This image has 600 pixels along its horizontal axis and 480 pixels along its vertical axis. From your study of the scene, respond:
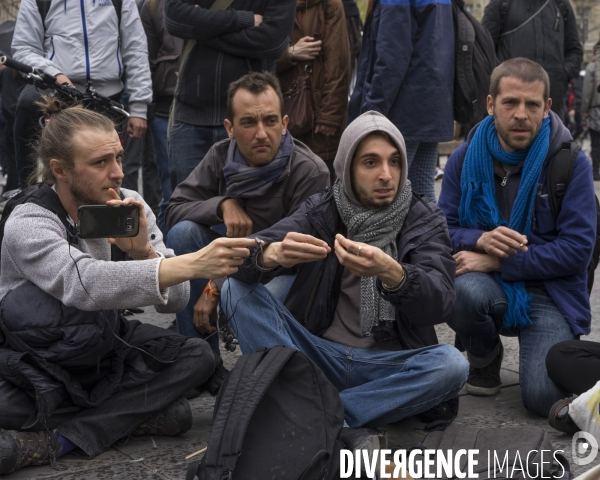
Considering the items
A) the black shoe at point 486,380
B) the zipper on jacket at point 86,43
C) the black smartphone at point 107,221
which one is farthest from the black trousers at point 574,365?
the zipper on jacket at point 86,43

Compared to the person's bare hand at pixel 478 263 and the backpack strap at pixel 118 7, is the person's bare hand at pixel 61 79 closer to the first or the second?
the backpack strap at pixel 118 7

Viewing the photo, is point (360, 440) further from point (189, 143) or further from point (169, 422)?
point (189, 143)

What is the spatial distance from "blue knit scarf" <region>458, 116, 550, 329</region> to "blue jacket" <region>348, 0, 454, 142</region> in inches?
41.8

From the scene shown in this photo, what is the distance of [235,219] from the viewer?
14.0 ft

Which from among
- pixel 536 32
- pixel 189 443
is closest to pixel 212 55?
pixel 189 443

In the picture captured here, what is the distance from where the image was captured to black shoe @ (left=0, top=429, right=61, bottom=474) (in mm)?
3225

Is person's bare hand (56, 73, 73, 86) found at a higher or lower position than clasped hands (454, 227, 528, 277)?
higher

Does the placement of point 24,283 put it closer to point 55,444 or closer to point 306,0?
point 55,444

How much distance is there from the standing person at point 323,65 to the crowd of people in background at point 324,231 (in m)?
0.01

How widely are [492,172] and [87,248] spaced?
186 centimetres

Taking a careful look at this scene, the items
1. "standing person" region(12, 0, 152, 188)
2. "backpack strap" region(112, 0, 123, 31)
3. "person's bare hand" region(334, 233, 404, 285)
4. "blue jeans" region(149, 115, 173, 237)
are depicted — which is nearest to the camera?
"person's bare hand" region(334, 233, 404, 285)

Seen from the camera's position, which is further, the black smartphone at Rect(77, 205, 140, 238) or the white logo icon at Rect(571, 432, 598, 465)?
the white logo icon at Rect(571, 432, 598, 465)

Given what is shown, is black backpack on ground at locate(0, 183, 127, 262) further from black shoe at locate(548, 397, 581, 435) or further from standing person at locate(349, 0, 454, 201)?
standing person at locate(349, 0, 454, 201)

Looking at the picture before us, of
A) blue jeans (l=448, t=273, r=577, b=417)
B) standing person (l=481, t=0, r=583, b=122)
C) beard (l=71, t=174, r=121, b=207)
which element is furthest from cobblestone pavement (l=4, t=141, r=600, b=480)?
standing person (l=481, t=0, r=583, b=122)
